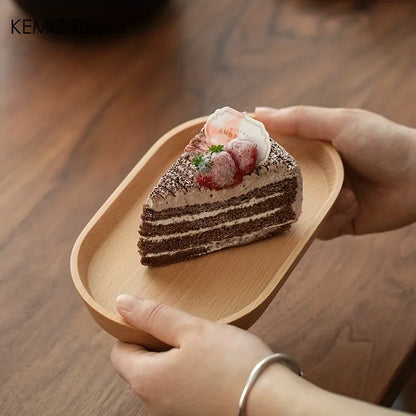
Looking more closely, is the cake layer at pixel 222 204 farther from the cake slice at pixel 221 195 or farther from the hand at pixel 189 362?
the hand at pixel 189 362

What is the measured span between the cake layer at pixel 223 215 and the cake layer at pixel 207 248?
0.04 m

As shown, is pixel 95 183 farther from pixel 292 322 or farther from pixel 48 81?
pixel 292 322

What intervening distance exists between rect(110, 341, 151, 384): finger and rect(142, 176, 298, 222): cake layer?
0.77 ft

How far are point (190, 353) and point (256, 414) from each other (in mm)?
136

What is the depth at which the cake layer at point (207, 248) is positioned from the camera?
141 cm

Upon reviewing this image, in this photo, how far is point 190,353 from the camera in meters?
1.18

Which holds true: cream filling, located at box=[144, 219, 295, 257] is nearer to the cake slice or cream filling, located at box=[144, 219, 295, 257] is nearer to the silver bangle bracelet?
the cake slice

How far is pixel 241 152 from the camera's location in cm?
135

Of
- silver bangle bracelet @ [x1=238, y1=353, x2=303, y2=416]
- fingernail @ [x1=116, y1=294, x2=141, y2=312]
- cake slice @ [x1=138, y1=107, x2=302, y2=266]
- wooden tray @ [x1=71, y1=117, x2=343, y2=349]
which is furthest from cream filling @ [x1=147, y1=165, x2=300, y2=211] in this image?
silver bangle bracelet @ [x1=238, y1=353, x2=303, y2=416]

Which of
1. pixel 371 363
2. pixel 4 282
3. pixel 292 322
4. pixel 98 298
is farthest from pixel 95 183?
Answer: pixel 371 363

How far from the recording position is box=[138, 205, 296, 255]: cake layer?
143 cm

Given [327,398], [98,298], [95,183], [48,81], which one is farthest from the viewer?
[48,81]

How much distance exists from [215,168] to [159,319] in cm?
30

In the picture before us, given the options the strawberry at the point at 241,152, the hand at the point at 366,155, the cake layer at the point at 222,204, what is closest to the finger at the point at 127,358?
the cake layer at the point at 222,204
